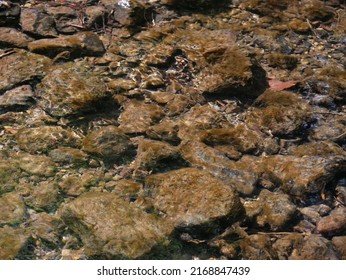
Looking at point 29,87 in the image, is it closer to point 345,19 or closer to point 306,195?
point 306,195

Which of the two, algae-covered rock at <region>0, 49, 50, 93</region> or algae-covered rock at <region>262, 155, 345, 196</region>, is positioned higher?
algae-covered rock at <region>0, 49, 50, 93</region>

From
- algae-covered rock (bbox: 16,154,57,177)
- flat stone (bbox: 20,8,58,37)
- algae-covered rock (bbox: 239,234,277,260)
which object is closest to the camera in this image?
algae-covered rock (bbox: 239,234,277,260)

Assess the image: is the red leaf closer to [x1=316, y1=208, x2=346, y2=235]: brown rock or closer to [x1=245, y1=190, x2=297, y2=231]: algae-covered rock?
[x1=245, y1=190, x2=297, y2=231]: algae-covered rock

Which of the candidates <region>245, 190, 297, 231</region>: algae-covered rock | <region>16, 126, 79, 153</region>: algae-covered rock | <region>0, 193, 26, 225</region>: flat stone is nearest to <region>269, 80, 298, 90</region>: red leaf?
<region>245, 190, 297, 231</region>: algae-covered rock

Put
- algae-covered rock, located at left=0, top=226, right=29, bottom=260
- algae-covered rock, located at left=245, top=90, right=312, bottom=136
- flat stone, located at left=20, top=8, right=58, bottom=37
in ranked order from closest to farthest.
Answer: algae-covered rock, located at left=0, top=226, right=29, bottom=260 < algae-covered rock, located at left=245, top=90, right=312, bottom=136 < flat stone, located at left=20, top=8, right=58, bottom=37

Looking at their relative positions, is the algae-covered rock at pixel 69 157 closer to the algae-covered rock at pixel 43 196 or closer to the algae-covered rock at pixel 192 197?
the algae-covered rock at pixel 43 196

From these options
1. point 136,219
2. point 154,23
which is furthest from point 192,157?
point 154,23

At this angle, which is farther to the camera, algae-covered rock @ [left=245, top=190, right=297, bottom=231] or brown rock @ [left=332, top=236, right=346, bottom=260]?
algae-covered rock @ [left=245, top=190, right=297, bottom=231]

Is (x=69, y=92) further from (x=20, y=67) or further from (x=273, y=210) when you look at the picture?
(x=273, y=210)
